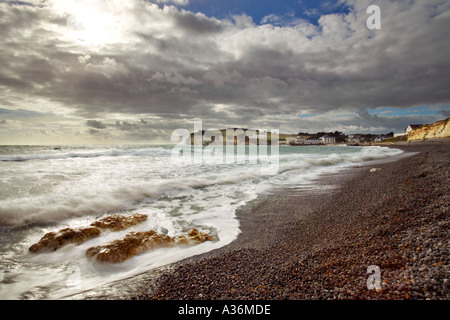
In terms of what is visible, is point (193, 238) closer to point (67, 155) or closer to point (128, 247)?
point (128, 247)

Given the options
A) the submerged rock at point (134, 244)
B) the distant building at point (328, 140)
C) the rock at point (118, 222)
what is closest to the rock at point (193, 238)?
the submerged rock at point (134, 244)

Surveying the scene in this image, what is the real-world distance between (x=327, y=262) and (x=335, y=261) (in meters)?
0.11

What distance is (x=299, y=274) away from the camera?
2982 mm

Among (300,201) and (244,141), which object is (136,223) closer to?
(300,201)

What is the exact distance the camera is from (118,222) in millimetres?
5961

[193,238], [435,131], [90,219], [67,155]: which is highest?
[435,131]

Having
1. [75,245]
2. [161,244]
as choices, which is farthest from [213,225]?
[75,245]

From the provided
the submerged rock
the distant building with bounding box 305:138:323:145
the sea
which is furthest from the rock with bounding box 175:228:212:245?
the distant building with bounding box 305:138:323:145

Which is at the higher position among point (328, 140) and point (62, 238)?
point (328, 140)

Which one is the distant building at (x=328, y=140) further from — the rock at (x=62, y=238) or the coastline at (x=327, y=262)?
the rock at (x=62, y=238)

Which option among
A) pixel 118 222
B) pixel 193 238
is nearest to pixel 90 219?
pixel 118 222

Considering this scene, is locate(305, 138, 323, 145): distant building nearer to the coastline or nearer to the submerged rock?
the coastline

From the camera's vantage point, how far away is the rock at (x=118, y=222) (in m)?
5.69
